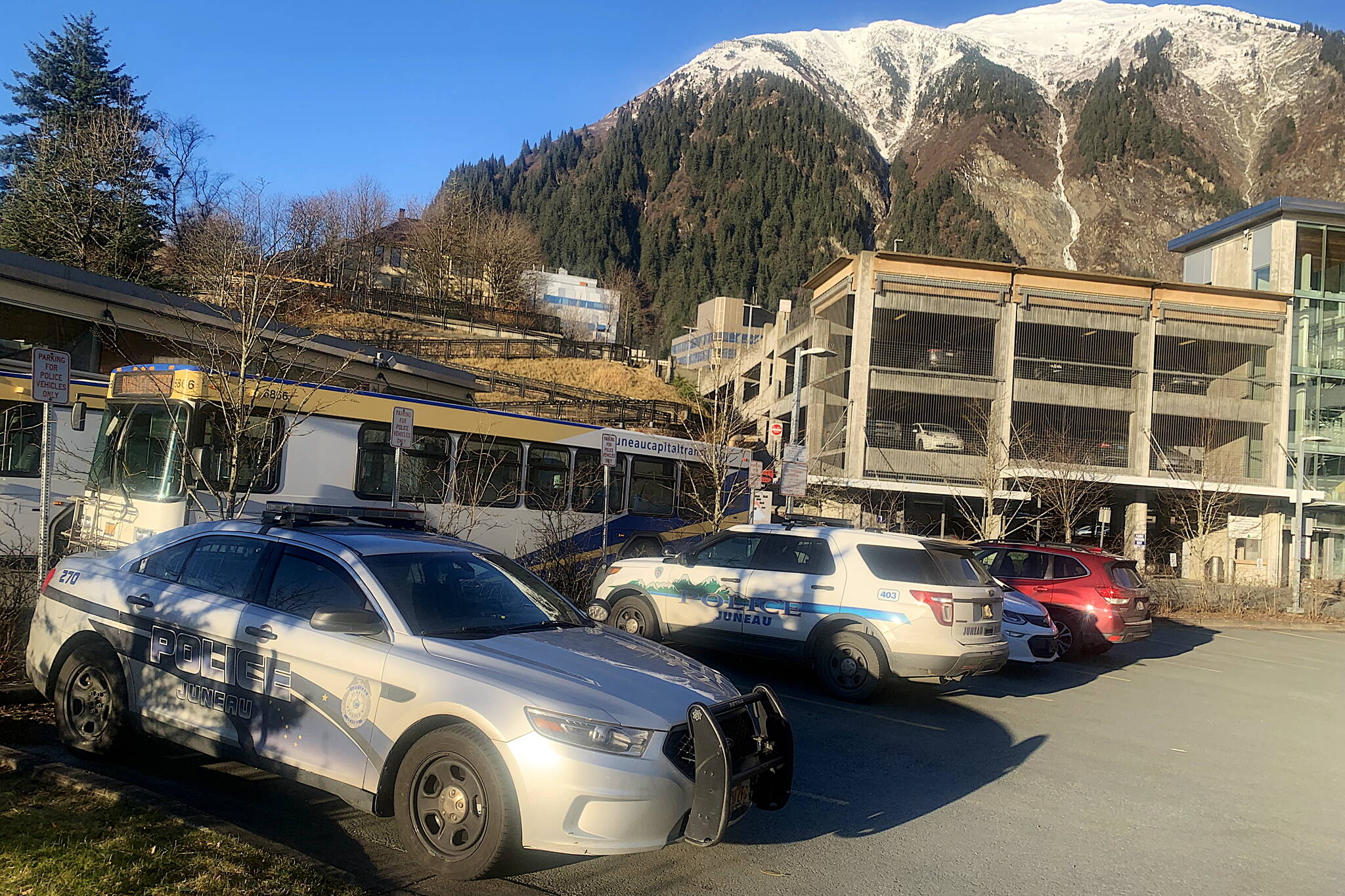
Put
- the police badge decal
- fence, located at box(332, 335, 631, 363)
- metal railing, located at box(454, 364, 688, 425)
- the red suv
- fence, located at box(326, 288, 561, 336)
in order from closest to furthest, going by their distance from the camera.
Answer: the police badge decal < the red suv < metal railing, located at box(454, 364, 688, 425) < fence, located at box(332, 335, 631, 363) < fence, located at box(326, 288, 561, 336)

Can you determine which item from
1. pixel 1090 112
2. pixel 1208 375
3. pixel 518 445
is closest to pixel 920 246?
pixel 1090 112

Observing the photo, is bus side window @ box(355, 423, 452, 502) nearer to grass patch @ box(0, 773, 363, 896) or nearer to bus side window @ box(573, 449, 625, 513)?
bus side window @ box(573, 449, 625, 513)

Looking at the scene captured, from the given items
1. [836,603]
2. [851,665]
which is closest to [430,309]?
[836,603]

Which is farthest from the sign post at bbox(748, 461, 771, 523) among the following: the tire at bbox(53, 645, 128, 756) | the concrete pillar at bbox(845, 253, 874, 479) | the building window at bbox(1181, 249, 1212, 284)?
the building window at bbox(1181, 249, 1212, 284)

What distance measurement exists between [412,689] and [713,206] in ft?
571

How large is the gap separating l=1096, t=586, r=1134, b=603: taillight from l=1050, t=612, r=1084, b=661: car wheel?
19.8 inches

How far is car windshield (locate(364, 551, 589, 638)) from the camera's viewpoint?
5.51 metres

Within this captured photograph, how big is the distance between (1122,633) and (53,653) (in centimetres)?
1383

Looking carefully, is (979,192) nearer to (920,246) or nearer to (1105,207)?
(1105,207)

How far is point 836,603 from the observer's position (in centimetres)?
1044

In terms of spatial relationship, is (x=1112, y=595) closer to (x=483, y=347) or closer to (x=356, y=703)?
(x=356, y=703)

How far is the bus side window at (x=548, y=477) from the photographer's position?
57.8ft

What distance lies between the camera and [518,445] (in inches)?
692

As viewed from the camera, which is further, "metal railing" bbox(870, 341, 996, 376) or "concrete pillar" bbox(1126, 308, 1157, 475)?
"concrete pillar" bbox(1126, 308, 1157, 475)
